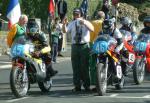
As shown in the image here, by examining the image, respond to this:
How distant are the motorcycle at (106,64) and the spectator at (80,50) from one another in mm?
512

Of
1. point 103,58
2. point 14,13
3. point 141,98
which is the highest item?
point 14,13

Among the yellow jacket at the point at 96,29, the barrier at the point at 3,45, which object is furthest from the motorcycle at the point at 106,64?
the barrier at the point at 3,45

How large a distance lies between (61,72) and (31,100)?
6732 millimetres

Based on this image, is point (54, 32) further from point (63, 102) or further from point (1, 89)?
point (63, 102)

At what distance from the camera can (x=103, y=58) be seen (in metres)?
14.0

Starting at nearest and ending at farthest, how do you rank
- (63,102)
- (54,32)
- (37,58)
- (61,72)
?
(63,102) < (37,58) < (61,72) < (54,32)

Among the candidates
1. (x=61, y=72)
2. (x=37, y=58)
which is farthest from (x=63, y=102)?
(x=61, y=72)

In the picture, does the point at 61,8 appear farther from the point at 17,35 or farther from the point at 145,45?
the point at 17,35

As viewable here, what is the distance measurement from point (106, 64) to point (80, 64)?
92 centimetres

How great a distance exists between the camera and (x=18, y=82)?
13.2 m

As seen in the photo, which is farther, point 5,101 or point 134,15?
point 134,15

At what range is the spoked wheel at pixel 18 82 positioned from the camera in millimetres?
12992

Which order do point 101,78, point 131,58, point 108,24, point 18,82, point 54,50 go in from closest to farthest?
1. point 18,82
2. point 101,78
3. point 108,24
4. point 131,58
5. point 54,50

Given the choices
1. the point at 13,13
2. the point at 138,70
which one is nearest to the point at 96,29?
the point at 138,70
